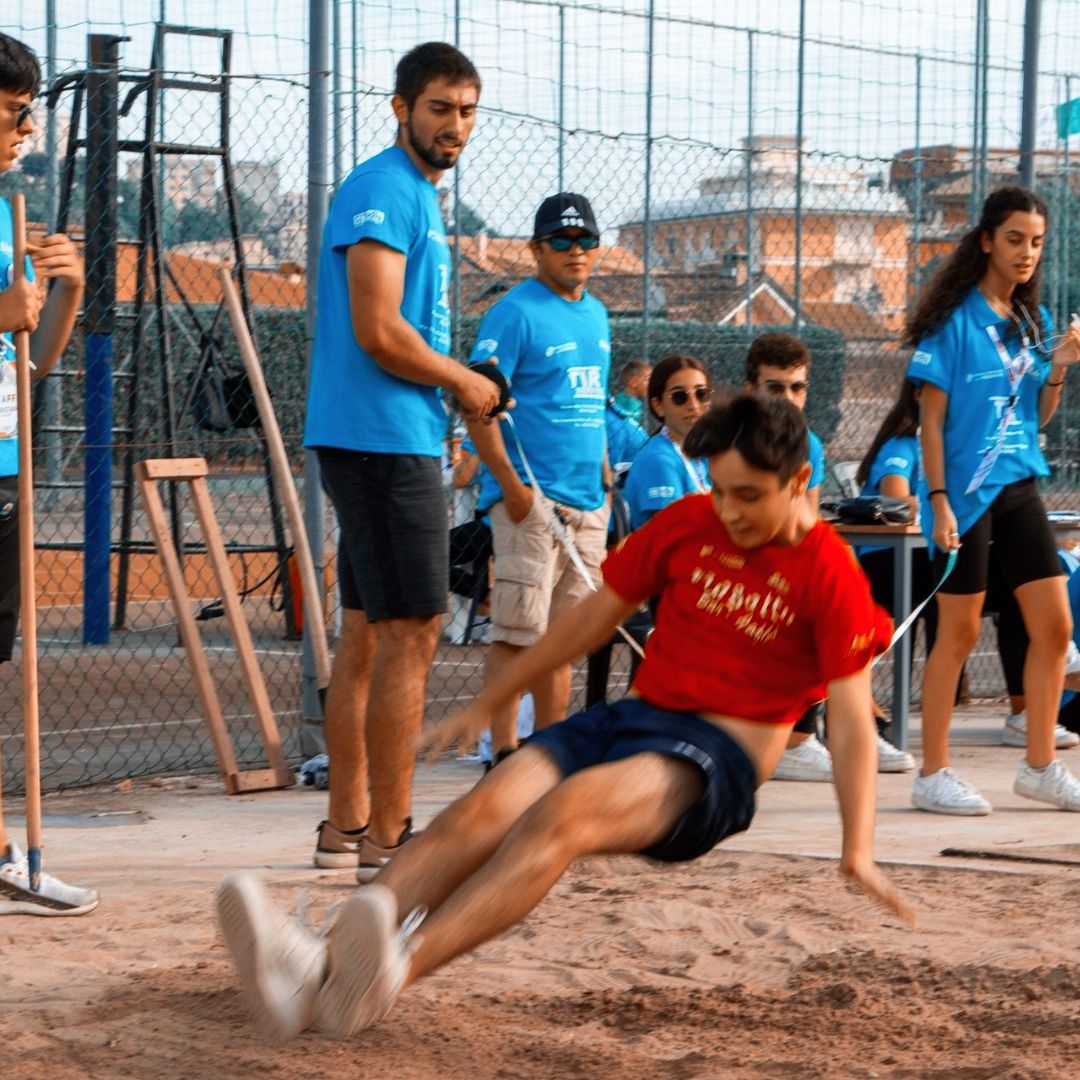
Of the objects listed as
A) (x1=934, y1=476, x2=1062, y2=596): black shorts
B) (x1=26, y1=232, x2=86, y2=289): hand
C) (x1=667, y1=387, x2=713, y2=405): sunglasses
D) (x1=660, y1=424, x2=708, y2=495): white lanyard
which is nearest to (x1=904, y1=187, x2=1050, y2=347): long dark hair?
(x1=934, y1=476, x2=1062, y2=596): black shorts

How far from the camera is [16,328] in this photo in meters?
4.75

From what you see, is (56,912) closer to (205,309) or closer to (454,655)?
(454,655)

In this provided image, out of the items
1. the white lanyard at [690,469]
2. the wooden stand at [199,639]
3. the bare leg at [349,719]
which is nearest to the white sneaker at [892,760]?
the white lanyard at [690,469]

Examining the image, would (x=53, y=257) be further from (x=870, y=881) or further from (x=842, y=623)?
(x=870, y=881)

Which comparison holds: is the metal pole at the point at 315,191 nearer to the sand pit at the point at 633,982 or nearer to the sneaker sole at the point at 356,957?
the sand pit at the point at 633,982

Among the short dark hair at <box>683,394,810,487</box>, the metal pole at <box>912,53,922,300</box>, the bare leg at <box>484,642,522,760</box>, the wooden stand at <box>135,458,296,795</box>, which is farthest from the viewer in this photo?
the metal pole at <box>912,53,922,300</box>

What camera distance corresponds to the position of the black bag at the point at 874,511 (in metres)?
7.39

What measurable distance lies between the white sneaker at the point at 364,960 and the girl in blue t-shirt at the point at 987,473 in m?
3.26

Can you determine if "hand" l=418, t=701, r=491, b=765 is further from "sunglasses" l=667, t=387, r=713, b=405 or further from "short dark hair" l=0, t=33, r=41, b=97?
"sunglasses" l=667, t=387, r=713, b=405

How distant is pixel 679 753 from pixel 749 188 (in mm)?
10443

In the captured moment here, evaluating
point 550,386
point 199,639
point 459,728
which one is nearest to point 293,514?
point 199,639

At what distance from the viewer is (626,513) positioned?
7520mm

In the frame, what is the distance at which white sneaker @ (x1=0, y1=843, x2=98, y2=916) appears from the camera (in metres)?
4.84

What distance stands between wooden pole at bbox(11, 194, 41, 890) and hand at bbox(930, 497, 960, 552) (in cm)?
294
